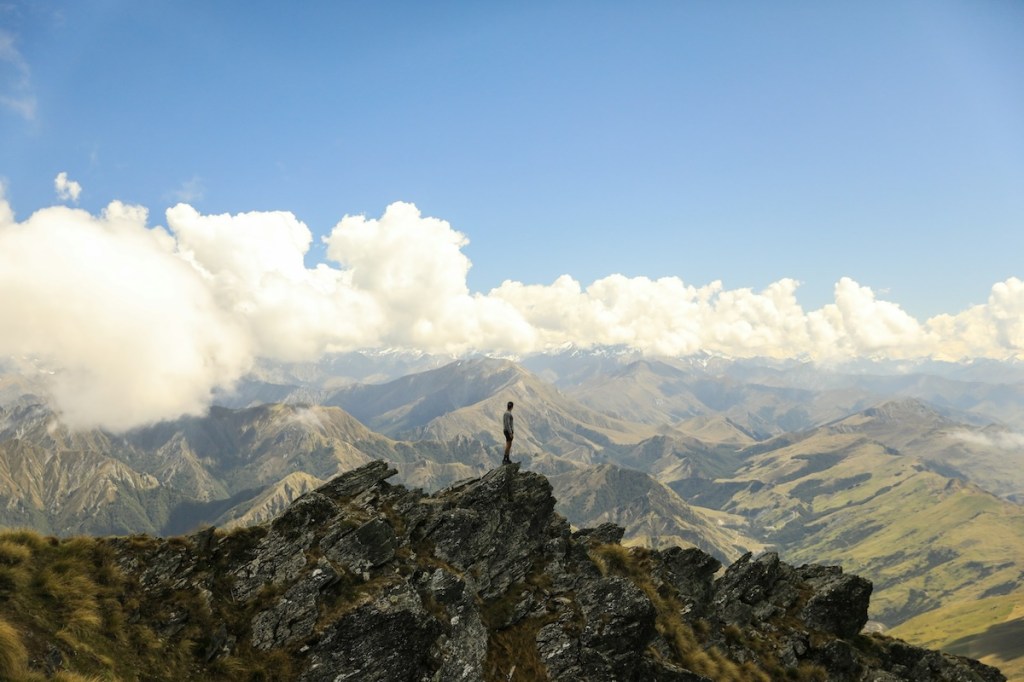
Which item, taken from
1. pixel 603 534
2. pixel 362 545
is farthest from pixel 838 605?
pixel 362 545

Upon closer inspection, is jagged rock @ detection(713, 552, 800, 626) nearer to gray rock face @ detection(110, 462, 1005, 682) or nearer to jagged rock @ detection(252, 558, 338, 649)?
gray rock face @ detection(110, 462, 1005, 682)

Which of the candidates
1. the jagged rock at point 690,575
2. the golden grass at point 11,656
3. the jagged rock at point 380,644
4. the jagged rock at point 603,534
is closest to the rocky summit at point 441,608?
the jagged rock at point 380,644

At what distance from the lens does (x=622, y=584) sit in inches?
1134

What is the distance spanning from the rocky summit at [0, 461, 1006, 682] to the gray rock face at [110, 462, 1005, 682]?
86mm

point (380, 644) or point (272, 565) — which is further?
point (272, 565)

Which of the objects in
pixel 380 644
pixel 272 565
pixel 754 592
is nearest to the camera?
pixel 380 644

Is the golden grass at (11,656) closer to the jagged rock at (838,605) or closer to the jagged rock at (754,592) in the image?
the jagged rock at (754,592)

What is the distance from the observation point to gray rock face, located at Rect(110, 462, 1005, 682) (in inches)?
901

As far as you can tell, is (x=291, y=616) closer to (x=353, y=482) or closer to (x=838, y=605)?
(x=353, y=482)

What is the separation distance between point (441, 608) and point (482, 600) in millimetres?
3111

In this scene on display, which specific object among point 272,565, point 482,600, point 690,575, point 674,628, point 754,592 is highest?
point 272,565

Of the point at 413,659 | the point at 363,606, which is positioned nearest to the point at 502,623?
the point at 413,659

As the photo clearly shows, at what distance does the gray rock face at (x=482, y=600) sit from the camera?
22875 millimetres

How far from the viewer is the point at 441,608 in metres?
25.3
